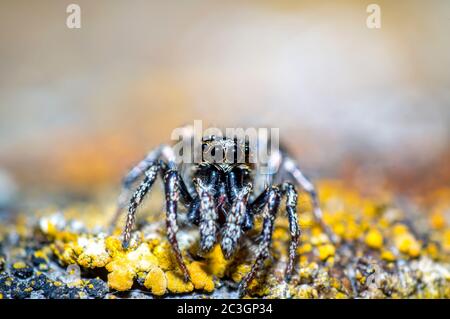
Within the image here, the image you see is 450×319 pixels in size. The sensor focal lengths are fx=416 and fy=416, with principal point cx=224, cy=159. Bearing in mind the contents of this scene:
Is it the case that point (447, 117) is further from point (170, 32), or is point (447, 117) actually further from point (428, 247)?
point (170, 32)

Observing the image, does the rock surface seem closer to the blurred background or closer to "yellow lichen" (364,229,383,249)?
"yellow lichen" (364,229,383,249)

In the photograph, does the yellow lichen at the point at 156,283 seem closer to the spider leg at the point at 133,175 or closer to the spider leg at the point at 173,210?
the spider leg at the point at 173,210

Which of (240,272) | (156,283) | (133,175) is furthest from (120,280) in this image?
(133,175)

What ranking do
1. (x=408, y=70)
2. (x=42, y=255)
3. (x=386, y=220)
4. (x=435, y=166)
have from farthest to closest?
(x=408, y=70)
(x=435, y=166)
(x=386, y=220)
(x=42, y=255)

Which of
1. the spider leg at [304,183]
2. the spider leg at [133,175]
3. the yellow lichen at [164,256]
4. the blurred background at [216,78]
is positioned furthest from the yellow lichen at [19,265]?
the blurred background at [216,78]

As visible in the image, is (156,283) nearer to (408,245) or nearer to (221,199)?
(221,199)

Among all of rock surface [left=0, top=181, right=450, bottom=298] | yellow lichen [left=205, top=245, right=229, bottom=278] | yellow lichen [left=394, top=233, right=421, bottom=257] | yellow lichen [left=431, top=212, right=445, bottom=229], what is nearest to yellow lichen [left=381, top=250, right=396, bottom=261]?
rock surface [left=0, top=181, right=450, bottom=298]

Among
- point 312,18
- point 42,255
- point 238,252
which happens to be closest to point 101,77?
point 312,18
